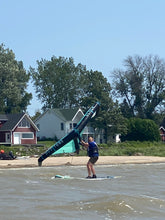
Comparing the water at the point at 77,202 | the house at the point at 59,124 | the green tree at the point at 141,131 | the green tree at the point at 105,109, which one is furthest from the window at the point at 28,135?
the water at the point at 77,202

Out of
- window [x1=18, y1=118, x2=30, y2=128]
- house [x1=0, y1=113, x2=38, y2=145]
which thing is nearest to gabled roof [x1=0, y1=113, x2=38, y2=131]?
house [x1=0, y1=113, x2=38, y2=145]

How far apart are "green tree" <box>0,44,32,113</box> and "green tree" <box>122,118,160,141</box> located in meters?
17.7

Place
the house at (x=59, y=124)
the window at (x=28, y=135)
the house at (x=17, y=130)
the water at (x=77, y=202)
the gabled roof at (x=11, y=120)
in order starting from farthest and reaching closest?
the house at (x=59, y=124) < the window at (x=28, y=135) < the gabled roof at (x=11, y=120) < the house at (x=17, y=130) < the water at (x=77, y=202)

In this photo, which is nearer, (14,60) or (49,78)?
(14,60)

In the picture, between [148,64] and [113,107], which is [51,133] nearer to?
[113,107]

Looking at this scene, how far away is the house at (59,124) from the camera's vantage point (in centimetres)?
6862

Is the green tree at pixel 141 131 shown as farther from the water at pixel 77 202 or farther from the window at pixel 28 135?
the water at pixel 77 202

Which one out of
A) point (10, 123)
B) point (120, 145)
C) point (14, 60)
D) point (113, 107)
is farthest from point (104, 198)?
point (14, 60)

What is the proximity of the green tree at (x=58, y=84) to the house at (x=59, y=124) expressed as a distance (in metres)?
11.1

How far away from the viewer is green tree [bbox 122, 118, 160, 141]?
219 ft

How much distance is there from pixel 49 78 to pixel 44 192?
68.4 m

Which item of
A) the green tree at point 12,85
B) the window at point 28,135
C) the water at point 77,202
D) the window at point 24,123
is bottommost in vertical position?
the water at point 77,202

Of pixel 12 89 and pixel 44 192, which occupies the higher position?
pixel 12 89

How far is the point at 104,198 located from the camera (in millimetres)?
12680
